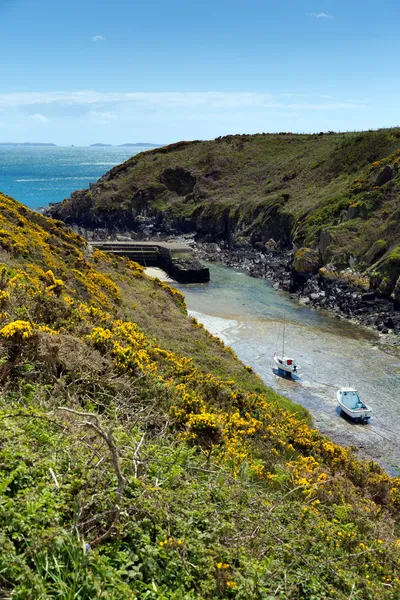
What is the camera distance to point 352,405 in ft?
82.1

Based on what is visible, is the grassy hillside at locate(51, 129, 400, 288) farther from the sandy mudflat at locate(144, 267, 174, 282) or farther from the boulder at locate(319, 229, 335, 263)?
the sandy mudflat at locate(144, 267, 174, 282)

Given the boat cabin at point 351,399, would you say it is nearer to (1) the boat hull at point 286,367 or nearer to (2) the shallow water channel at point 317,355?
(2) the shallow water channel at point 317,355

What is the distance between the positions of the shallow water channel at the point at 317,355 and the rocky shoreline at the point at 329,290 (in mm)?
1428

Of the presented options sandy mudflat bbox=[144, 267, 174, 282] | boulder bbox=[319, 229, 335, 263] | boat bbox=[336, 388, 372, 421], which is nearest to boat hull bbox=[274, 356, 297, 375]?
boat bbox=[336, 388, 372, 421]

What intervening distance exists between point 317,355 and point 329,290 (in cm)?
1520

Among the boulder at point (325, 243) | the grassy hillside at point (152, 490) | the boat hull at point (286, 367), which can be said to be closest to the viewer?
the grassy hillside at point (152, 490)

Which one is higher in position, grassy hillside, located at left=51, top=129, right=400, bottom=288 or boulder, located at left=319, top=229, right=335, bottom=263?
grassy hillside, located at left=51, top=129, right=400, bottom=288

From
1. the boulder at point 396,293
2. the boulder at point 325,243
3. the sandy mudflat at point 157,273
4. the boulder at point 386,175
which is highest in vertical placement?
the boulder at point 386,175

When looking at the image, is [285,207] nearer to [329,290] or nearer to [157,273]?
[157,273]

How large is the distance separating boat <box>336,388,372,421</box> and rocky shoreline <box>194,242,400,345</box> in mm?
12052

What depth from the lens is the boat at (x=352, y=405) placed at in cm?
2438

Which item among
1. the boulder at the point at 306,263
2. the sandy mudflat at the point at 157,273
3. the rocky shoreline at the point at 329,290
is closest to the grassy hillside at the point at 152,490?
the rocky shoreline at the point at 329,290

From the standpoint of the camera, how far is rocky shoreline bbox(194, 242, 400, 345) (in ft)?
133

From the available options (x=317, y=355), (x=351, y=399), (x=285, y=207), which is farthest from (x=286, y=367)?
(x=285, y=207)
